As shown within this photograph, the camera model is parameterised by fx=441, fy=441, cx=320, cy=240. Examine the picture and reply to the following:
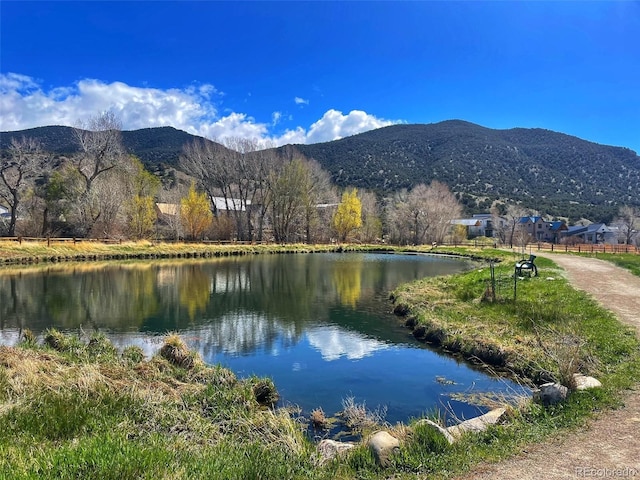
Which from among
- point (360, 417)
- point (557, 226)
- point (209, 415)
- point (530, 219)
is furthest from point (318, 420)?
point (557, 226)

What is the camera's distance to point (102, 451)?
4781mm

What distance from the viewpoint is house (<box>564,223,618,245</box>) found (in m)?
94.7

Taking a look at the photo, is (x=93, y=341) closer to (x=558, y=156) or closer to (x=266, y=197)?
(x=266, y=197)

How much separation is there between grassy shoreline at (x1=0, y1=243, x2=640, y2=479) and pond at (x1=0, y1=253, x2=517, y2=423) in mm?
1439

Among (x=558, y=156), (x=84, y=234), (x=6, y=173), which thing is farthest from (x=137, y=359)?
(x=558, y=156)

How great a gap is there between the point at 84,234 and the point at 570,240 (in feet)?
305

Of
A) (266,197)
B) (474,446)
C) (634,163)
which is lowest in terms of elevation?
(474,446)

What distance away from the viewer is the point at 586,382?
721 centimetres

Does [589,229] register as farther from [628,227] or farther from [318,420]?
[318,420]

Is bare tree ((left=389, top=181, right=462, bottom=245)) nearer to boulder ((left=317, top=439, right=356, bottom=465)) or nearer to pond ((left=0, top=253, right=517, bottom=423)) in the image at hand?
pond ((left=0, top=253, right=517, bottom=423))

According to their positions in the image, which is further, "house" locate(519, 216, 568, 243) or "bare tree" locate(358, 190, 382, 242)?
"house" locate(519, 216, 568, 243)

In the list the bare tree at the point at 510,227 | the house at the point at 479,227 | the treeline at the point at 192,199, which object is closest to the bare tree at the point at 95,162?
the treeline at the point at 192,199

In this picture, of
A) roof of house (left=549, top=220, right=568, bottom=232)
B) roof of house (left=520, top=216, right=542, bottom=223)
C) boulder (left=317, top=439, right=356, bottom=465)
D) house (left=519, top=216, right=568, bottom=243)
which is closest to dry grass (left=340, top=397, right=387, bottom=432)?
boulder (left=317, top=439, right=356, bottom=465)

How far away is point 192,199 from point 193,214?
2.26 metres
